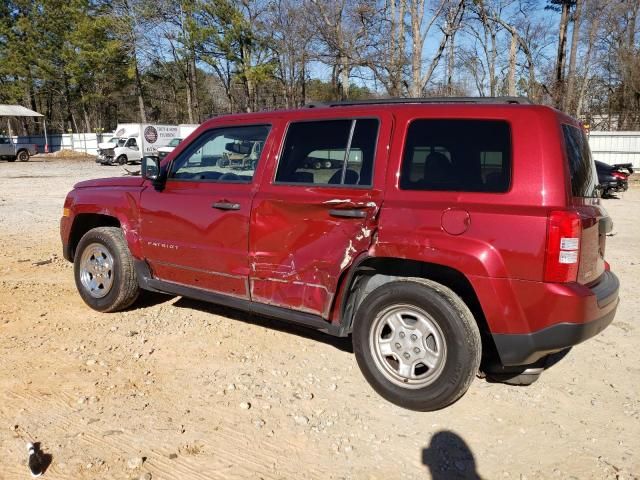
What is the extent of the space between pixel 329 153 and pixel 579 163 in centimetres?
160

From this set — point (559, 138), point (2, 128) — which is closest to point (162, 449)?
point (559, 138)

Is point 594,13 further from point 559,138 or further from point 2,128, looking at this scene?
point 2,128

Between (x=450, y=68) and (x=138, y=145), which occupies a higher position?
(x=450, y=68)

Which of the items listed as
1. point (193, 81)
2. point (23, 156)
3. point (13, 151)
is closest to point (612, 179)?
point (13, 151)

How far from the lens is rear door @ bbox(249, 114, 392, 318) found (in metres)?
3.45

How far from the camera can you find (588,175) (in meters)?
3.38

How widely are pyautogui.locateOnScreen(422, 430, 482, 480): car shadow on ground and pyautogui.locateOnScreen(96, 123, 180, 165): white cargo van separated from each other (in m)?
30.3

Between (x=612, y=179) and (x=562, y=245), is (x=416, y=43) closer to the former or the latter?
(x=612, y=179)

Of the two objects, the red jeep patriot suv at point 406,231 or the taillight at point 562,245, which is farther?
the red jeep patriot suv at point 406,231

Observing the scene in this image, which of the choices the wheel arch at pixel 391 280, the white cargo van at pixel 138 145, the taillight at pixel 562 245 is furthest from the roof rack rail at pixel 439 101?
the white cargo van at pixel 138 145

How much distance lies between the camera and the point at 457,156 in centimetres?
325

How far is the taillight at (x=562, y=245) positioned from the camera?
285 cm

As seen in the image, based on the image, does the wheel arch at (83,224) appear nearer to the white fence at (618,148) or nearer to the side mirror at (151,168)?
the side mirror at (151,168)

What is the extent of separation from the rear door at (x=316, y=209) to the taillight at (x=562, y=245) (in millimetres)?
1025
